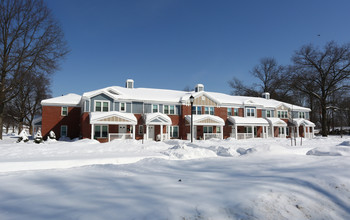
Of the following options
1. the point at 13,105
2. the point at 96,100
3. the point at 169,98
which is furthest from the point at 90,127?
the point at 13,105

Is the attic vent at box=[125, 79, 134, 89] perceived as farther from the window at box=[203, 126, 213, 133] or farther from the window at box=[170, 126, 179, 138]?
the window at box=[203, 126, 213, 133]

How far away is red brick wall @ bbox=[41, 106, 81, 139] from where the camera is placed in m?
25.4

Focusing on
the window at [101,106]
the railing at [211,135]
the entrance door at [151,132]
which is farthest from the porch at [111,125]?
the railing at [211,135]

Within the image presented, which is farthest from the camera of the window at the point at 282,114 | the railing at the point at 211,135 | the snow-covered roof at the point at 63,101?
the window at the point at 282,114

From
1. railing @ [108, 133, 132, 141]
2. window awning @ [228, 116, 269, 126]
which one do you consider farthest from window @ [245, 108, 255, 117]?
railing @ [108, 133, 132, 141]

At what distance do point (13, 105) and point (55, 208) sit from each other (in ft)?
159

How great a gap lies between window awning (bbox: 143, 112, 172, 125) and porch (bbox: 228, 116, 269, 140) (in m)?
10.1

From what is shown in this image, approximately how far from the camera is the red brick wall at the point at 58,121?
2536 centimetres

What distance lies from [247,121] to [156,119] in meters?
13.8

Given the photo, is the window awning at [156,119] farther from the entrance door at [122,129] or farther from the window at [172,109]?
the entrance door at [122,129]

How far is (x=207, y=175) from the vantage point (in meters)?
5.41

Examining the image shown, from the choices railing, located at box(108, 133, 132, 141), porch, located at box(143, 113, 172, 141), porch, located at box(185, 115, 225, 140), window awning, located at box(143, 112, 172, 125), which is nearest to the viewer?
railing, located at box(108, 133, 132, 141)

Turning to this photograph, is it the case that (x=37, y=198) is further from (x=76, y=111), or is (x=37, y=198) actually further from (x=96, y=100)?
(x=76, y=111)

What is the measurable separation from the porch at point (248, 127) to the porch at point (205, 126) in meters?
2.37
